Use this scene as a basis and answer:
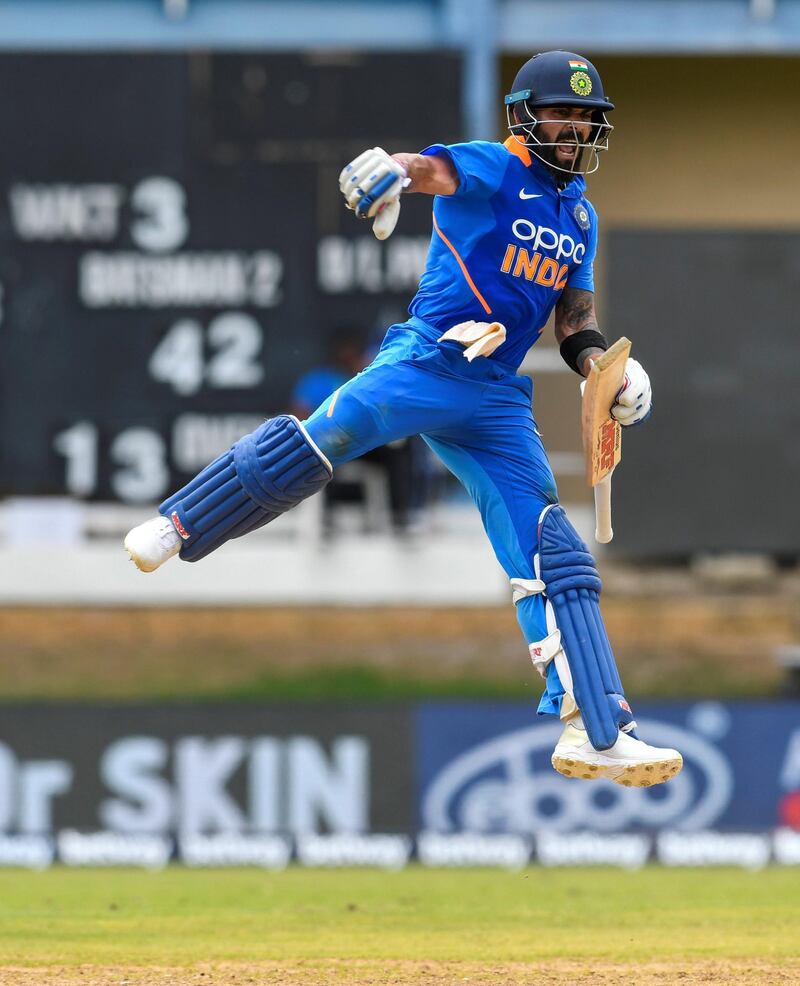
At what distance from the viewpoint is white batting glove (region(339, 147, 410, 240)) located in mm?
5754

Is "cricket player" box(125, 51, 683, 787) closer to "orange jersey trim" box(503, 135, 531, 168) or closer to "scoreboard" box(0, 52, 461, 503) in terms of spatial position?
"orange jersey trim" box(503, 135, 531, 168)

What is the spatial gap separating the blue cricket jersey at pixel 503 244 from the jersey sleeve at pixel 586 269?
8 cm

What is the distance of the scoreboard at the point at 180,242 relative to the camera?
12953 millimetres

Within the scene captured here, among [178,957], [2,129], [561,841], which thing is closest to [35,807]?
[561,841]

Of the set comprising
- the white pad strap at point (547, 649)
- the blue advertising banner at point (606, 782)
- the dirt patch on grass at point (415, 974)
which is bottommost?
the blue advertising banner at point (606, 782)

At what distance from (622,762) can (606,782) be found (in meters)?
6.22

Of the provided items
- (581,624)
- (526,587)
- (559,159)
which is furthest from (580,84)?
(581,624)

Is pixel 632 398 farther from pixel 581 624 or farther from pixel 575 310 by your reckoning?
pixel 581 624

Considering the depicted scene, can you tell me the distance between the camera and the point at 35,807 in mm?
12406

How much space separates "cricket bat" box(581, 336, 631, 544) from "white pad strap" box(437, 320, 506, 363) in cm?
34

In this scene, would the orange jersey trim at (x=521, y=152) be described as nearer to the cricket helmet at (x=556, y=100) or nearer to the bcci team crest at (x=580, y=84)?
the cricket helmet at (x=556, y=100)

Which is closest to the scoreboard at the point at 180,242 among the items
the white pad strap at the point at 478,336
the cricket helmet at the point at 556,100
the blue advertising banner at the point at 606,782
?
the blue advertising banner at the point at 606,782

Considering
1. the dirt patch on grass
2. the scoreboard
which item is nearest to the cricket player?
the dirt patch on grass

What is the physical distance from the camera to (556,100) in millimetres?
6348
